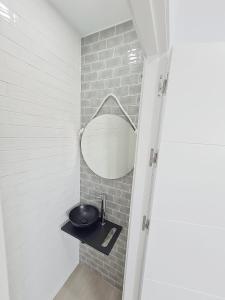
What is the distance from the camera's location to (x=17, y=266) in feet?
3.32

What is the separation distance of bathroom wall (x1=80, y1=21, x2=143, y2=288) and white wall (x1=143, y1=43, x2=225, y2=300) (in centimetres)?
49

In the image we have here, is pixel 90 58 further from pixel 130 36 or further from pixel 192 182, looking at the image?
pixel 192 182

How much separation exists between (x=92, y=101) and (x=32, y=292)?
1.70m

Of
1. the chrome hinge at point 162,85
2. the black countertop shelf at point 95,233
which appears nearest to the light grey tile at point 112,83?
the chrome hinge at point 162,85

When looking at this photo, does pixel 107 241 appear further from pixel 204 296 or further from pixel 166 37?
pixel 166 37

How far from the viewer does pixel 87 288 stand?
1525 mm

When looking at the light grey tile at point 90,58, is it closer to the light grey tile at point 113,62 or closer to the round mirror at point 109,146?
the light grey tile at point 113,62

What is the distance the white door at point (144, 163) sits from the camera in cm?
75

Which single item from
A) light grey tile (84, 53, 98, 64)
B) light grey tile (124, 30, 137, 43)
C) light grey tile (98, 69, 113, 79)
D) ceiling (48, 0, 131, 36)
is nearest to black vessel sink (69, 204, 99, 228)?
light grey tile (98, 69, 113, 79)

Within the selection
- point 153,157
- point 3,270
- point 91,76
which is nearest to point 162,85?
point 153,157

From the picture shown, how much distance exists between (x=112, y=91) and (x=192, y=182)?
941 mm

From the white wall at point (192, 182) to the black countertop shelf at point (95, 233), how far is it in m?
0.42

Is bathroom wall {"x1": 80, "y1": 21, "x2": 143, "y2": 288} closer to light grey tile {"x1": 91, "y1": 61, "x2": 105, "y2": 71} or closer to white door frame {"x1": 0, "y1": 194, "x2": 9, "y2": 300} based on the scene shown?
light grey tile {"x1": 91, "y1": 61, "x2": 105, "y2": 71}

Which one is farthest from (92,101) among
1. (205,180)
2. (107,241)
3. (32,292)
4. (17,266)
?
(32,292)
